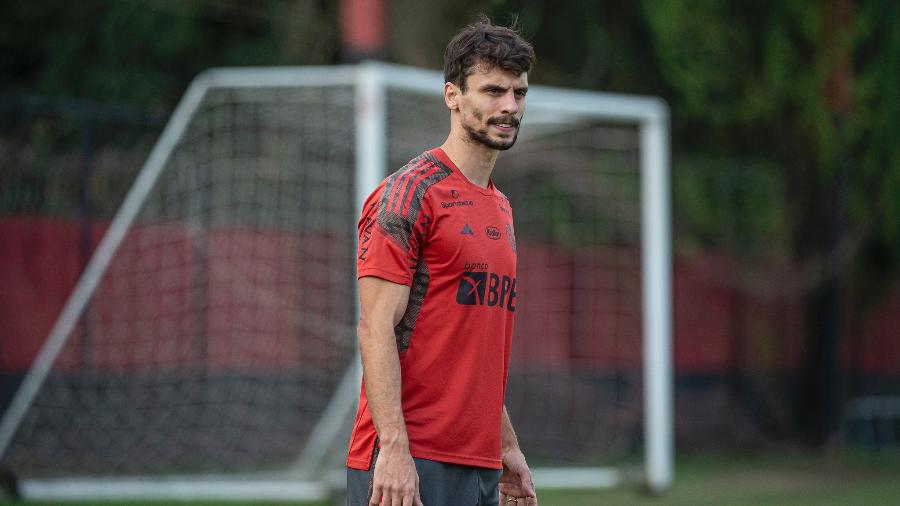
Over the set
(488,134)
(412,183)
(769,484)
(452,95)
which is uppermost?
(452,95)

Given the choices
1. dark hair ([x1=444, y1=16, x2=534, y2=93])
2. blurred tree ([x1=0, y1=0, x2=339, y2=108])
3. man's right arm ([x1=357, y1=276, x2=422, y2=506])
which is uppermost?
blurred tree ([x1=0, y1=0, x2=339, y2=108])

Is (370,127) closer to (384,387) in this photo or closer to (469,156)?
(469,156)

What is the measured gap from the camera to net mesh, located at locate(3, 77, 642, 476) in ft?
26.3

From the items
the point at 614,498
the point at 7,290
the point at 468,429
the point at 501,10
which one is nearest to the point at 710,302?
the point at 501,10

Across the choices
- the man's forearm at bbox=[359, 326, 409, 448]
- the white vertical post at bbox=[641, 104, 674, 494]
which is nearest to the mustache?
the man's forearm at bbox=[359, 326, 409, 448]

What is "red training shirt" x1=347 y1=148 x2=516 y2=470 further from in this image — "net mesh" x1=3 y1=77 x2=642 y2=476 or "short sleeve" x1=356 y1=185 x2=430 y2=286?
"net mesh" x1=3 y1=77 x2=642 y2=476

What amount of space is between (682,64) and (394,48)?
2.76m

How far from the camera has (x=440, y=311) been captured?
125 inches

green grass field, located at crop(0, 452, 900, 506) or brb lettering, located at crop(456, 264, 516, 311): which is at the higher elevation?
brb lettering, located at crop(456, 264, 516, 311)

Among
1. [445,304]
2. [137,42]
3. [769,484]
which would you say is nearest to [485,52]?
[445,304]

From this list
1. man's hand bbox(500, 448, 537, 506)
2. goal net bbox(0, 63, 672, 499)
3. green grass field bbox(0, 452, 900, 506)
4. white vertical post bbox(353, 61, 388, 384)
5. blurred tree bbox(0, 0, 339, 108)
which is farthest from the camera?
blurred tree bbox(0, 0, 339, 108)

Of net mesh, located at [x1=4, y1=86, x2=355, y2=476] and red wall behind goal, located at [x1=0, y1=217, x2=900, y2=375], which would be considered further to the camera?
red wall behind goal, located at [x1=0, y1=217, x2=900, y2=375]

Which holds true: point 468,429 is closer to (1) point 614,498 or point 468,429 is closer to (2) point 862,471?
(1) point 614,498

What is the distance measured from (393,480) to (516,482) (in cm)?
69
